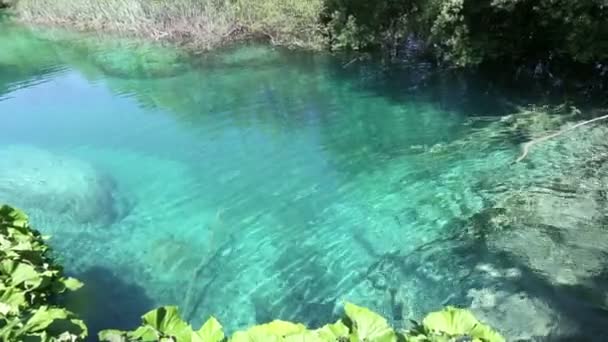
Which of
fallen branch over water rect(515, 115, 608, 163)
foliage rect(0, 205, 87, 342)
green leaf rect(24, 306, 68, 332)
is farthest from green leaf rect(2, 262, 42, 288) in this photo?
fallen branch over water rect(515, 115, 608, 163)

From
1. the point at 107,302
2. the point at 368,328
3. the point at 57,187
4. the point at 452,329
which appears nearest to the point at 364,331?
the point at 368,328

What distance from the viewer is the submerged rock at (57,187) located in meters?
9.05

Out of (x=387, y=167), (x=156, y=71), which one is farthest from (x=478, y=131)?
(x=156, y=71)

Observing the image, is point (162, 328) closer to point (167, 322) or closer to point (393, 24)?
point (167, 322)

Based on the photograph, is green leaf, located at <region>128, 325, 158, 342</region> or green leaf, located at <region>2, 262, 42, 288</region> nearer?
green leaf, located at <region>128, 325, 158, 342</region>

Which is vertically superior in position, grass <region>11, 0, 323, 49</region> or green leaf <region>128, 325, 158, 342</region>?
grass <region>11, 0, 323, 49</region>

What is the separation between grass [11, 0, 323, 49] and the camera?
703 inches

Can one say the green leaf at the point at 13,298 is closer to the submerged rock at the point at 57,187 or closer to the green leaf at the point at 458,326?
the green leaf at the point at 458,326

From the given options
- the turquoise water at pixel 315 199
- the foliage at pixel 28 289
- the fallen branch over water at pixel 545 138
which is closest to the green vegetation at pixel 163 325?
the foliage at pixel 28 289

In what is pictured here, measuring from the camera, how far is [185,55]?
18672 millimetres

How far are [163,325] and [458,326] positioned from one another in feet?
6.72

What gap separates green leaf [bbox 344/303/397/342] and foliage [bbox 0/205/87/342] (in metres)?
2.21

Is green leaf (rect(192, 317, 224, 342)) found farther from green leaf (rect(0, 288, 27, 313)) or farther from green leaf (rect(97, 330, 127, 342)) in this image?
green leaf (rect(0, 288, 27, 313))

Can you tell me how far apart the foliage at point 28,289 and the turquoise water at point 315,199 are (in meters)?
0.95
